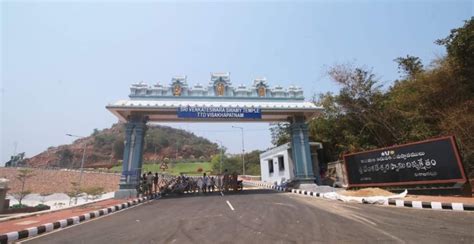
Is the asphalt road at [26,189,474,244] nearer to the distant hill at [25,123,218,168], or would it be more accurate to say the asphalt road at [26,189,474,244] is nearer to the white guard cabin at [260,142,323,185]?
the white guard cabin at [260,142,323,185]

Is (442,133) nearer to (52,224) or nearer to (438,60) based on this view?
(438,60)

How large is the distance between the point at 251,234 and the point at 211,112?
40.2 ft

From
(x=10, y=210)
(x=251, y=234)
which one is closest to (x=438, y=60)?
(x=251, y=234)

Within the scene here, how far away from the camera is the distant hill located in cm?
10025

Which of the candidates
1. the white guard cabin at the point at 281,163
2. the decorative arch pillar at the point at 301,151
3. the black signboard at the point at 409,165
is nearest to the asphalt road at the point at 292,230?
the black signboard at the point at 409,165

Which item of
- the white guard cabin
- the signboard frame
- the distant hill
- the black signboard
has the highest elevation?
the distant hill

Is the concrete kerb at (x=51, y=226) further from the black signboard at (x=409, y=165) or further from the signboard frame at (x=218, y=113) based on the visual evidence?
the black signboard at (x=409, y=165)

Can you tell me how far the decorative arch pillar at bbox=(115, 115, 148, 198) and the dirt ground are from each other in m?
25.2

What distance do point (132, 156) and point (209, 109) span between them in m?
5.13

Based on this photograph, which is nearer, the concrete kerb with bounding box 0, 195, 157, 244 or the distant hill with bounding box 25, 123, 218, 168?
the concrete kerb with bounding box 0, 195, 157, 244

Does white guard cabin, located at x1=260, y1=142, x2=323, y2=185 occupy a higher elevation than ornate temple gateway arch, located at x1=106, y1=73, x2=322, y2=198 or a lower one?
lower

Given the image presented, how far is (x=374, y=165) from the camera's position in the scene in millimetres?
14008

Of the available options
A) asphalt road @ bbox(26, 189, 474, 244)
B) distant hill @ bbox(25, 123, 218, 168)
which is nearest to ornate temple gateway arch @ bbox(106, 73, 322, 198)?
asphalt road @ bbox(26, 189, 474, 244)

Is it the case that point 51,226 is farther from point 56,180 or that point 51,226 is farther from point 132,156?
point 56,180
